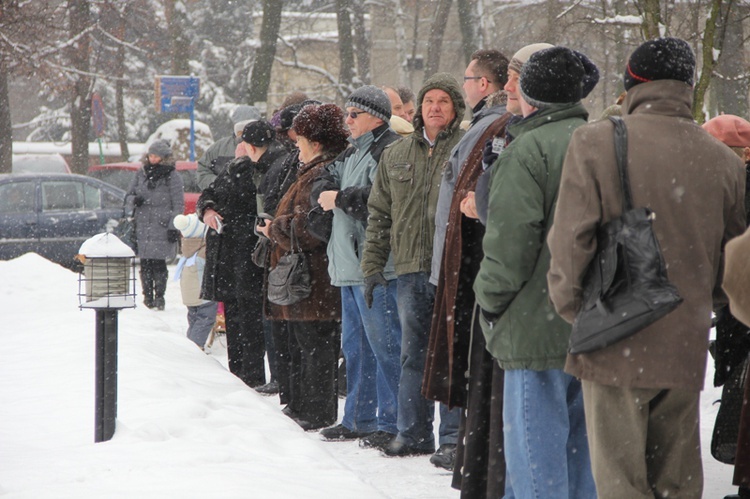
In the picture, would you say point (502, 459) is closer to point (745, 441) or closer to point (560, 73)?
point (745, 441)

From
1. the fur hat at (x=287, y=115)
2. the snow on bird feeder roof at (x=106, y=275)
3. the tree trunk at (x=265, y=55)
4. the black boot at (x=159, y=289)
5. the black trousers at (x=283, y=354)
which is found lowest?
the black boot at (x=159, y=289)

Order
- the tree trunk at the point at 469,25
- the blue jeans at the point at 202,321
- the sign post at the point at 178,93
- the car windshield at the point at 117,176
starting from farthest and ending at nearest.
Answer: the tree trunk at the point at 469,25, the sign post at the point at 178,93, the car windshield at the point at 117,176, the blue jeans at the point at 202,321

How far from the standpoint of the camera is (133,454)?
15.0ft

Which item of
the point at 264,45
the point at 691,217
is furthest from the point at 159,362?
the point at 264,45

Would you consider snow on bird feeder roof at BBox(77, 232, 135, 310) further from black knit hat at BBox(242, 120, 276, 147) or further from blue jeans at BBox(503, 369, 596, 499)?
black knit hat at BBox(242, 120, 276, 147)

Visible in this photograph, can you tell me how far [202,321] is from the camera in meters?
9.40

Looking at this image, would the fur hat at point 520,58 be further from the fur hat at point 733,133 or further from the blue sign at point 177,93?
the blue sign at point 177,93

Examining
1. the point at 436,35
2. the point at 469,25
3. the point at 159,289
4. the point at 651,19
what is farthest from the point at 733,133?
the point at 436,35

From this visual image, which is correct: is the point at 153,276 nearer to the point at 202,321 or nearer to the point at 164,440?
the point at 202,321

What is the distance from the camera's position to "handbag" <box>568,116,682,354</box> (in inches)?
125

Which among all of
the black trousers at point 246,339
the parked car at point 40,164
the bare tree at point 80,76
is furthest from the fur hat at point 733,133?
the parked car at point 40,164

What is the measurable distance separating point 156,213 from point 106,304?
7550 millimetres

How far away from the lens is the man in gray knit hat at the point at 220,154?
975 centimetres

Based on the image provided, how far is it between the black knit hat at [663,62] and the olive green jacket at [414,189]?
202 centimetres
